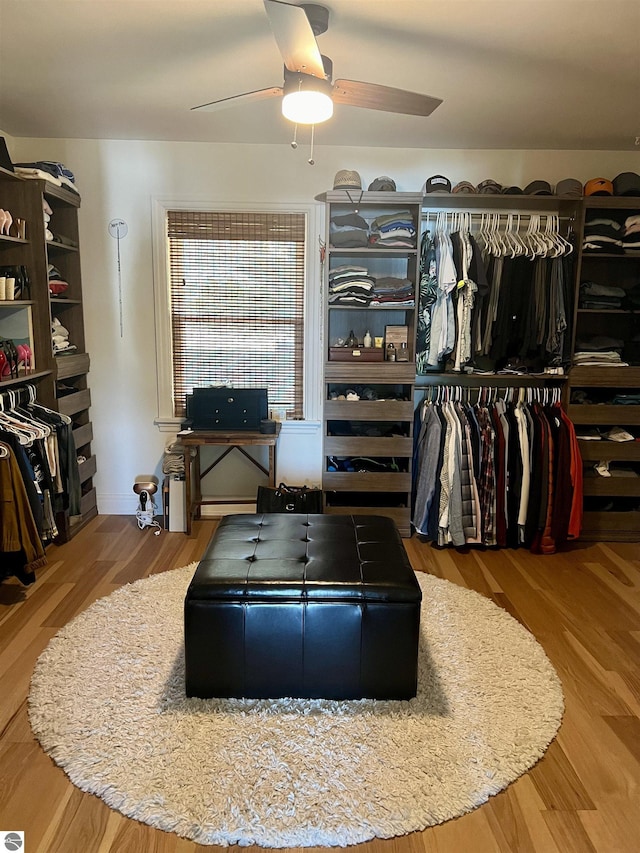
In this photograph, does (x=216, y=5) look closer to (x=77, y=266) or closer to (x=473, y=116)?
(x=473, y=116)

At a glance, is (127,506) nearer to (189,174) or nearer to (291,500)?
Answer: (291,500)

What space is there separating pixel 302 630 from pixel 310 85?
1.93 meters

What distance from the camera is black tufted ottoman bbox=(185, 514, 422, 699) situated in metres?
2.07

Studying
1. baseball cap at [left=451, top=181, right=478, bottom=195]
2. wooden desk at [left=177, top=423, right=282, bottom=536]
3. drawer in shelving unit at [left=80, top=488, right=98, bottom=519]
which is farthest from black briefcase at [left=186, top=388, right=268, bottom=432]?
baseball cap at [left=451, top=181, right=478, bottom=195]

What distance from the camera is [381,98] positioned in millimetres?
2289

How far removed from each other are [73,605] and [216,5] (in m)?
2.64

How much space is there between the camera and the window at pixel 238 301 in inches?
153

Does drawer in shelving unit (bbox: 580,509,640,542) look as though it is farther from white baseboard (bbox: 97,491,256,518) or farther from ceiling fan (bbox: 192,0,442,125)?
ceiling fan (bbox: 192,0,442,125)

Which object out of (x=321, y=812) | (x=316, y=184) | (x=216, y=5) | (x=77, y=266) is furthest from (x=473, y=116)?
(x=321, y=812)

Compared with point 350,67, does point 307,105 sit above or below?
below

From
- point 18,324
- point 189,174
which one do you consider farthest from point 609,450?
point 18,324

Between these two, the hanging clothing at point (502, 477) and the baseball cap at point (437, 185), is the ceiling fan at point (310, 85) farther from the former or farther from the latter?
the hanging clothing at point (502, 477)

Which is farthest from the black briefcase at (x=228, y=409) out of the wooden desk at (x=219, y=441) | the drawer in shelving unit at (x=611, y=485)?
the drawer in shelving unit at (x=611, y=485)

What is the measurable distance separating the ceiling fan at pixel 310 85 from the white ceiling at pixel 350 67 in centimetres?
23
